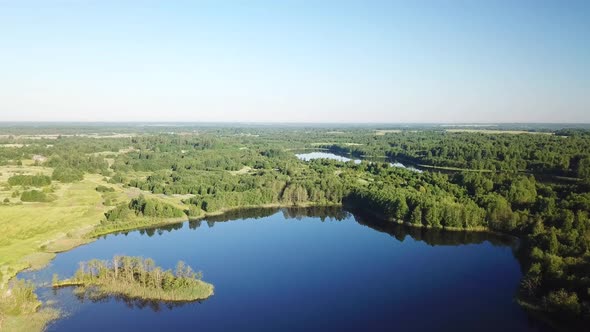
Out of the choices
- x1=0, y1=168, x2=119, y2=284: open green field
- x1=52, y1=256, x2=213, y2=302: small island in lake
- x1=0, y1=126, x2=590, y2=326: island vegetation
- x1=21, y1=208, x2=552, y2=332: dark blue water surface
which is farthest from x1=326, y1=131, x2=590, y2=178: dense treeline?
x1=0, y1=168, x2=119, y2=284: open green field

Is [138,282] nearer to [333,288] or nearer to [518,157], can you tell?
[333,288]

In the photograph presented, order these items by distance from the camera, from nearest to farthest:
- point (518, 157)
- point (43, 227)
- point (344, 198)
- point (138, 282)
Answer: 1. point (138, 282)
2. point (43, 227)
3. point (344, 198)
4. point (518, 157)

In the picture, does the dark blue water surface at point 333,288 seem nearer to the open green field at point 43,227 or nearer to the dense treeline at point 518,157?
the open green field at point 43,227

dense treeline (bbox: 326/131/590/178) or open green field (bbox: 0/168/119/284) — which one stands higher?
dense treeline (bbox: 326/131/590/178)

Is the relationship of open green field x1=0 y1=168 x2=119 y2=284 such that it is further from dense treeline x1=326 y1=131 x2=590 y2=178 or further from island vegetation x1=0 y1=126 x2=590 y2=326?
dense treeline x1=326 y1=131 x2=590 y2=178

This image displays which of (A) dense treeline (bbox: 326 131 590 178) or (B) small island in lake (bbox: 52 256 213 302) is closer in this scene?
(B) small island in lake (bbox: 52 256 213 302)

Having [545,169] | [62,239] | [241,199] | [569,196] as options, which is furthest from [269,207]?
[545,169]

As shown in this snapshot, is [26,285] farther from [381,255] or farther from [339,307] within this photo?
[381,255]

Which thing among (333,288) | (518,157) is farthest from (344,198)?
(518,157)

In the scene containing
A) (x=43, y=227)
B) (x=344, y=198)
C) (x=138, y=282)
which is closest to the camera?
(x=138, y=282)
